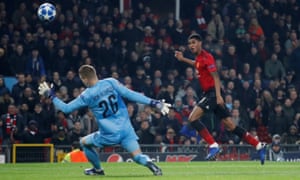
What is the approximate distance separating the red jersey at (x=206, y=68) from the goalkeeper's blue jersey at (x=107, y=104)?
3.79 metres

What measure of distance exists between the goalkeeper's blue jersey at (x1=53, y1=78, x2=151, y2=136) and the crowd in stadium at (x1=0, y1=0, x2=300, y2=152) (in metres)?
8.90

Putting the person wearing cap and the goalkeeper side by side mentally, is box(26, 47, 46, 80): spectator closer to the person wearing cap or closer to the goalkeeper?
the person wearing cap

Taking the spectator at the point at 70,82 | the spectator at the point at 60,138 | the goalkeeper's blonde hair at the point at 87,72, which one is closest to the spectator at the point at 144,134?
the spectator at the point at 60,138

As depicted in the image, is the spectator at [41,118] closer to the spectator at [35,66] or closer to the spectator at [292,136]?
the spectator at [35,66]

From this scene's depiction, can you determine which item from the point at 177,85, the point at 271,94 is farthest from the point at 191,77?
the point at 271,94

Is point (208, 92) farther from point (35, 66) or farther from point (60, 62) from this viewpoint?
point (60, 62)

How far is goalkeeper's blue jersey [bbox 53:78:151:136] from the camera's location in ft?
52.9

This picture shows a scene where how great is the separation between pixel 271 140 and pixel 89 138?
1204 centimetres

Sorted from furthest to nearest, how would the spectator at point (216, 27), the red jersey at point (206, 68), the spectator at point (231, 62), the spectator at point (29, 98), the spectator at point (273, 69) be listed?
the spectator at point (216, 27), the spectator at point (273, 69), the spectator at point (231, 62), the spectator at point (29, 98), the red jersey at point (206, 68)

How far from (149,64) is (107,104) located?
12788 millimetres

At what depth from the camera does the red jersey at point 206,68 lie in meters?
19.6

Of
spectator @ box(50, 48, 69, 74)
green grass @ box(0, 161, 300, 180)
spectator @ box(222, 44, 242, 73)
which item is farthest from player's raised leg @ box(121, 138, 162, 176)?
spectator @ box(222, 44, 242, 73)

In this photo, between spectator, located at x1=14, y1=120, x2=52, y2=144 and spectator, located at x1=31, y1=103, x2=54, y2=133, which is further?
spectator, located at x1=31, y1=103, x2=54, y2=133

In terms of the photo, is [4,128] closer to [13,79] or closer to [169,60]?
[13,79]
